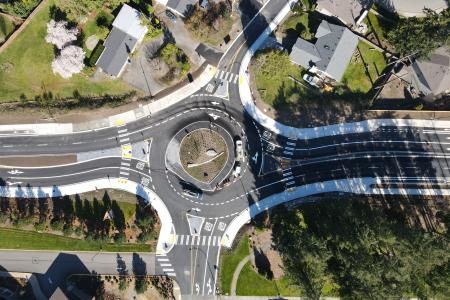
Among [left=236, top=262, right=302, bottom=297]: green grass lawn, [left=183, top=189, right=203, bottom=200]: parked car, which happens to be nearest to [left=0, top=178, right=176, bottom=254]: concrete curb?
[left=183, top=189, right=203, bottom=200]: parked car

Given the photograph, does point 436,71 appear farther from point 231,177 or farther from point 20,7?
point 20,7

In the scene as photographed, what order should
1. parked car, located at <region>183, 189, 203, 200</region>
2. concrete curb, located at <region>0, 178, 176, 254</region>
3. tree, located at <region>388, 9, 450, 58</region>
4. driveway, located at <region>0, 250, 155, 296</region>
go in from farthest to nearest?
parked car, located at <region>183, 189, 203, 200</region>, concrete curb, located at <region>0, 178, 176, 254</region>, driveway, located at <region>0, 250, 155, 296</region>, tree, located at <region>388, 9, 450, 58</region>

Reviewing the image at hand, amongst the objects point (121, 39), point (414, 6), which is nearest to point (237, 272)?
point (121, 39)

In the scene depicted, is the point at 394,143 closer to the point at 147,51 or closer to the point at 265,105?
the point at 265,105

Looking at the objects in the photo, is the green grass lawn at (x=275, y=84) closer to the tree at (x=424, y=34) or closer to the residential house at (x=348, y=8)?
the residential house at (x=348, y=8)

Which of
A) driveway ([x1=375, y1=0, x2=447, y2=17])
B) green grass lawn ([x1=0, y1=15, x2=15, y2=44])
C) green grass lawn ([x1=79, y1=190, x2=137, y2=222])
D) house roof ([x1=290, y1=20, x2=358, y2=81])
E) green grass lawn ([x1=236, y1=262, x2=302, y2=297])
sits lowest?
green grass lawn ([x1=236, y1=262, x2=302, y2=297])

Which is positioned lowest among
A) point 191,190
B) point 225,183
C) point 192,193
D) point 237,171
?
point 192,193

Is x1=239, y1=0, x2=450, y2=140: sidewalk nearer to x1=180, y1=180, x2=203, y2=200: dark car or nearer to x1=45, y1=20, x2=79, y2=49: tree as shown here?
x1=180, y1=180, x2=203, y2=200: dark car

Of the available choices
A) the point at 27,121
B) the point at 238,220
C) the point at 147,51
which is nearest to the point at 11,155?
the point at 27,121
